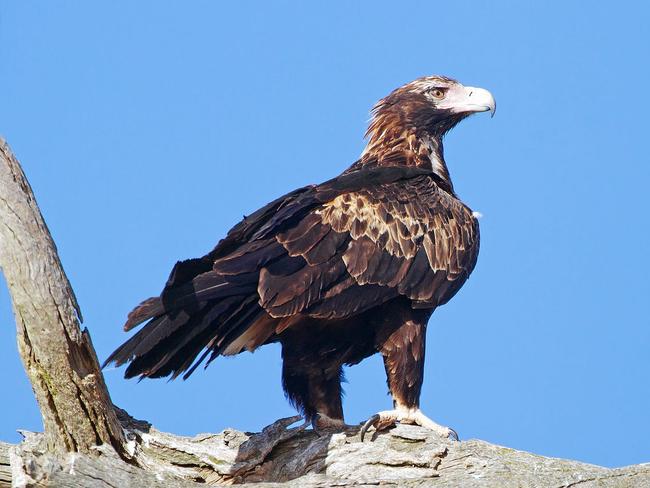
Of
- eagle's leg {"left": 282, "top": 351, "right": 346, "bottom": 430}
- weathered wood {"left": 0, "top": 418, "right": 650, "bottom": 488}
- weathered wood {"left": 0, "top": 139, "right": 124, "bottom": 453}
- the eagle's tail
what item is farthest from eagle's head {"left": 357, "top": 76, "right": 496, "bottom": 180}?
weathered wood {"left": 0, "top": 139, "right": 124, "bottom": 453}

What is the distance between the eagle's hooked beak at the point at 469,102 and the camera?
32.0 ft

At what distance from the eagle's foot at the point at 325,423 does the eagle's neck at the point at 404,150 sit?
7.48 ft

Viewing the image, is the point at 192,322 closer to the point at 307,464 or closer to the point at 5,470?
the point at 307,464

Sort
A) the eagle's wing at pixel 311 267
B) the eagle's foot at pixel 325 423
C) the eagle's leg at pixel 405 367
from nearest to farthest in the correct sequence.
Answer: the eagle's wing at pixel 311 267 → the eagle's leg at pixel 405 367 → the eagle's foot at pixel 325 423

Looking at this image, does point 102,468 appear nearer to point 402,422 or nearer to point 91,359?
point 91,359

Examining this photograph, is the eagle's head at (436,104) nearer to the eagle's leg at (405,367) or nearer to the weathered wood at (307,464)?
the eagle's leg at (405,367)

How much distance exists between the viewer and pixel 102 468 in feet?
18.9

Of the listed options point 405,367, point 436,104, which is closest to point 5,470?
point 405,367

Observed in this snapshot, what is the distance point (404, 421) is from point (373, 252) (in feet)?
4.16

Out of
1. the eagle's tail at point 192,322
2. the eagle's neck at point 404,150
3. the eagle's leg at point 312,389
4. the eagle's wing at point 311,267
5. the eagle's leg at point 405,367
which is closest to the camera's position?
the eagle's tail at point 192,322

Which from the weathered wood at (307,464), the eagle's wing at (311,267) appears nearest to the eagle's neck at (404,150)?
the eagle's wing at (311,267)

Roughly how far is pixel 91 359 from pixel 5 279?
664 millimetres

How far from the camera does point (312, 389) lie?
8398mm

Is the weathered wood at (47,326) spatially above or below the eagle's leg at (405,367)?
below
